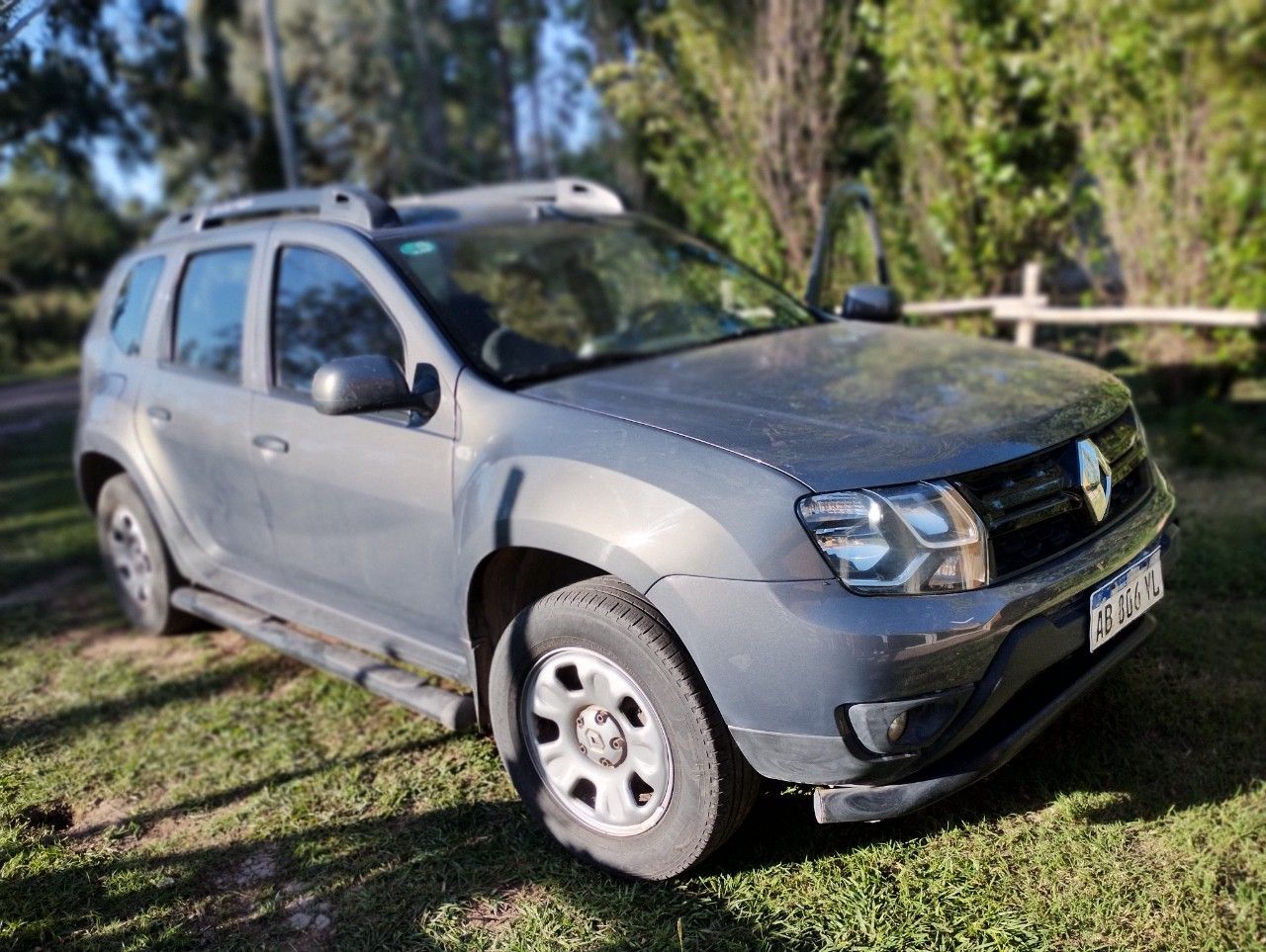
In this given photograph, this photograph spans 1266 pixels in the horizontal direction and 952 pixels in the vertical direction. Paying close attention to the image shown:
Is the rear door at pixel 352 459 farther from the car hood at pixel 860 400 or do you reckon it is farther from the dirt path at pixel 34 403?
the dirt path at pixel 34 403

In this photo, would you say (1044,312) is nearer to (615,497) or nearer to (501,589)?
(501,589)

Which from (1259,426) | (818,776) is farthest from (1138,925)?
(1259,426)

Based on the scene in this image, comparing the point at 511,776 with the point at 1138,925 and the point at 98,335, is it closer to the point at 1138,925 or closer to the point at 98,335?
the point at 1138,925

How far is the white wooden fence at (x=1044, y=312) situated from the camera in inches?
263

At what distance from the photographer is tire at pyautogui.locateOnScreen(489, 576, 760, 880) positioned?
2.60 meters

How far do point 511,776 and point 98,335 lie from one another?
10.7ft

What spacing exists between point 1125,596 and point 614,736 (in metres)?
1.38

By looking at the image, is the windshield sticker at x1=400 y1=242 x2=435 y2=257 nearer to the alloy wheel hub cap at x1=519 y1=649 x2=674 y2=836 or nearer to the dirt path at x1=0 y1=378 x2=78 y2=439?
the alloy wheel hub cap at x1=519 y1=649 x2=674 y2=836

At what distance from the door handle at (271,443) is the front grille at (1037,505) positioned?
224cm

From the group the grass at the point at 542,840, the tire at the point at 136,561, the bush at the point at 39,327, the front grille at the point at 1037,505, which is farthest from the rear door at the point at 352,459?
the bush at the point at 39,327

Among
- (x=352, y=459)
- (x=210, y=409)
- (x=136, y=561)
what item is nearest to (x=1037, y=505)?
(x=352, y=459)

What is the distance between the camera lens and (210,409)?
13.3ft

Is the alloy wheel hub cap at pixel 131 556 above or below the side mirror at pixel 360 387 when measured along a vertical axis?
below

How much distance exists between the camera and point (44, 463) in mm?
10133
